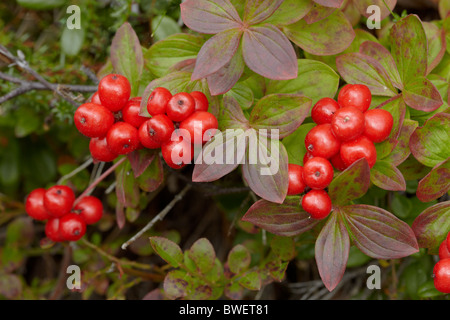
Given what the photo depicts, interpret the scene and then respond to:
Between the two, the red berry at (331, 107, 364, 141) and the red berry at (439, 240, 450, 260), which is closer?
the red berry at (331, 107, 364, 141)

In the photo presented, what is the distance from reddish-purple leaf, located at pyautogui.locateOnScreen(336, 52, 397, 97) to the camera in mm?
1823

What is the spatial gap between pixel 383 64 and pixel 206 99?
0.83 m

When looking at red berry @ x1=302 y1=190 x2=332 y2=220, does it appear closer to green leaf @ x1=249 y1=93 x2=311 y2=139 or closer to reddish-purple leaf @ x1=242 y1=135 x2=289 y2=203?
reddish-purple leaf @ x1=242 y1=135 x2=289 y2=203

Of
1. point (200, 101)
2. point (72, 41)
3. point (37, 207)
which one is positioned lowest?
point (37, 207)

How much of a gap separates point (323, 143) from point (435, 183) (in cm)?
50

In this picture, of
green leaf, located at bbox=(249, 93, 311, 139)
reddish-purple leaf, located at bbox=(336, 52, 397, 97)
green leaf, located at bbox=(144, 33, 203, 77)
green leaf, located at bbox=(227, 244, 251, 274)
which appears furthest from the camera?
green leaf, located at bbox=(227, 244, 251, 274)

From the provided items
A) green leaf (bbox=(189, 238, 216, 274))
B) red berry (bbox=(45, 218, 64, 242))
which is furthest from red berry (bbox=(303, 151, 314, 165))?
red berry (bbox=(45, 218, 64, 242))

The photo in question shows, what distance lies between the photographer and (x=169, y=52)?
2.01 metres

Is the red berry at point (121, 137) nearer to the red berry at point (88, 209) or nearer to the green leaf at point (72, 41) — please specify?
the red berry at point (88, 209)

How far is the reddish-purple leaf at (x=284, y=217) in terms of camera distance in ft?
5.51

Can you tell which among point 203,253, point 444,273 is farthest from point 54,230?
point 444,273

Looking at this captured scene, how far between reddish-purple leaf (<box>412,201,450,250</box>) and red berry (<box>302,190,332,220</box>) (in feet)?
1.43

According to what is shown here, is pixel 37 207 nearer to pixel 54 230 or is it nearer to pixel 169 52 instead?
pixel 54 230

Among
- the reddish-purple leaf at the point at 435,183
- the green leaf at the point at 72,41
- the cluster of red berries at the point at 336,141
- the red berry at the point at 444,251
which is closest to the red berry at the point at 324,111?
the cluster of red berries at the point at 336,141
